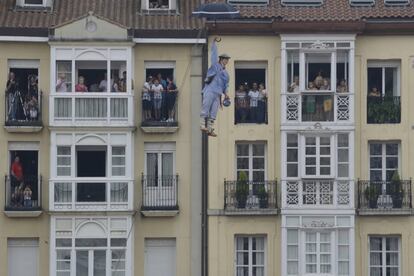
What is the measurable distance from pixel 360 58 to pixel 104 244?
36.6 feet

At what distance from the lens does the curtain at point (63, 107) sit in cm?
5147

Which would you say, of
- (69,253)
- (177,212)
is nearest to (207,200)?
(177,212)

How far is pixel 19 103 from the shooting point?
51.6 meters

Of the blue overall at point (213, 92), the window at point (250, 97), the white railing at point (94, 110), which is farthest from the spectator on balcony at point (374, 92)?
the blue overall at point (213, 92)

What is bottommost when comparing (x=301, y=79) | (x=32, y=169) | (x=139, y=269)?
(x=139, y=269)

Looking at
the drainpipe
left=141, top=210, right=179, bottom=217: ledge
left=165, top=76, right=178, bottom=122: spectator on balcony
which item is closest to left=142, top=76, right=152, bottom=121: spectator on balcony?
left=165, top=76, right=178, bottom=122: spectator on balcony

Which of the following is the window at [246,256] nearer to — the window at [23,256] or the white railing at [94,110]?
the white railing at [94,110]

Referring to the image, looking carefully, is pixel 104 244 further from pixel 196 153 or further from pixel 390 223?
pixel 390 223

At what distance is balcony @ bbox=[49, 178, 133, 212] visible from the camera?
2019 inches

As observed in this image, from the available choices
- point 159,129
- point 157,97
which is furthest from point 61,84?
point 159,129

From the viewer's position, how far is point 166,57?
172ft

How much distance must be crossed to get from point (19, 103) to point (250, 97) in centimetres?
812

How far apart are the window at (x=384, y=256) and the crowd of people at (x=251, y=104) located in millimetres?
5861

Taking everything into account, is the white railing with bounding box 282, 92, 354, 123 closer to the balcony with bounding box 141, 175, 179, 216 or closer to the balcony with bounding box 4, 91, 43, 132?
the balcony with bounding box 141, 175, 179, 216
